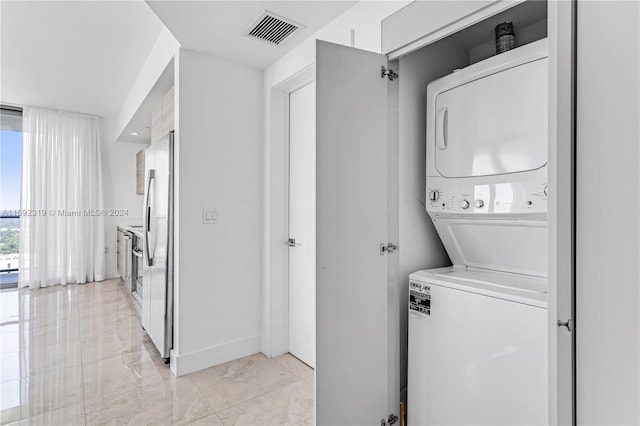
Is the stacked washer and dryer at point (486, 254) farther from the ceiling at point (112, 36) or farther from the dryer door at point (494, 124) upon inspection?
the ceiling at point (112, 36)

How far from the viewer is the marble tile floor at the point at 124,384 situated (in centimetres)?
197

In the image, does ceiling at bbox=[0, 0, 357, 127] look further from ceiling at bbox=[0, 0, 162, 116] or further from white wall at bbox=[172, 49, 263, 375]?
white wall at bbox=[172, 49, 263, 375]

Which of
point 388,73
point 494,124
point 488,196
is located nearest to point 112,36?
point 388,73

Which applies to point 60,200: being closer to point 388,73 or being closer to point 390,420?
point 388,73

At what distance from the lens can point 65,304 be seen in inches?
163

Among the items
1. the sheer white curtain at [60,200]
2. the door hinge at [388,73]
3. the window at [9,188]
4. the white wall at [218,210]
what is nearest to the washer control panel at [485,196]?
the door hinge at [388,73]

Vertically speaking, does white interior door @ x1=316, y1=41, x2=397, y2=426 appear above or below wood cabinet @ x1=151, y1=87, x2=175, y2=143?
below

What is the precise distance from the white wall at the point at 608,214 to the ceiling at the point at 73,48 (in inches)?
105

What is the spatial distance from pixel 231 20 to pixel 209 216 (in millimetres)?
1311

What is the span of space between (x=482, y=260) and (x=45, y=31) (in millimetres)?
3544

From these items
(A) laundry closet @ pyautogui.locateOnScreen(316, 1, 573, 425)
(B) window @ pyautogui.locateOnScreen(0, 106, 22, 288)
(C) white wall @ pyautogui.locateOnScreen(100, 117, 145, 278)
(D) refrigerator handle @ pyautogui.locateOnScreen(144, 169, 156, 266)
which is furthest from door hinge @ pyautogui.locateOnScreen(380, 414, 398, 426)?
(B) window @ pyautogui.locateOnScreen(0, 106, 22, 288)

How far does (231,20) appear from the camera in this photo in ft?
6.83

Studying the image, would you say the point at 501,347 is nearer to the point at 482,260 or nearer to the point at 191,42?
the point at 482,260

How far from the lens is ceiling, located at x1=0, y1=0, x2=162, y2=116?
A: 2486 millimetres
